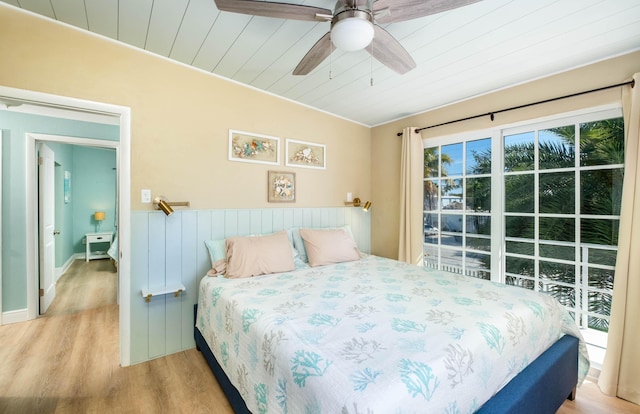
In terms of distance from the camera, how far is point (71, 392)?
1.83 meters

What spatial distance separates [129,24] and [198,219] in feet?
4.93

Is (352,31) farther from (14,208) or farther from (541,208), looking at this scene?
(14,208)

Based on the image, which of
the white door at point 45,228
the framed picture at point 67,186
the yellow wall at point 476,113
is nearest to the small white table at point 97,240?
the framed picture at point 67,186

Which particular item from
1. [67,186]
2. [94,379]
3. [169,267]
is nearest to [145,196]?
[169,267]

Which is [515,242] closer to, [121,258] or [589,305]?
[589,305]

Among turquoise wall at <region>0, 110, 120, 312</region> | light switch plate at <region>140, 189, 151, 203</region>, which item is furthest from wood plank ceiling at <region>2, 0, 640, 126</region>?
turquoise wall at <region>0, 110, 120, 312</region>

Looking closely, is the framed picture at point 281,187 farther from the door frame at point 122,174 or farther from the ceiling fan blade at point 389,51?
the ceiling fan blade at point 389,51

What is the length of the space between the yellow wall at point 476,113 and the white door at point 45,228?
4031 mm

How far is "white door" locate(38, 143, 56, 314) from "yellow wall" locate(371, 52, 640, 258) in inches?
159

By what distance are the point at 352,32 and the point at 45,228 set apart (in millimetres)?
4050

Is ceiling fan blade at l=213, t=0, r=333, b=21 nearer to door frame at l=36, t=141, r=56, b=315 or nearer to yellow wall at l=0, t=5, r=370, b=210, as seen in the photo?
yellow wall at l=0, t=5, r=370, b=210

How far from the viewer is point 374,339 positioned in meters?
1.21

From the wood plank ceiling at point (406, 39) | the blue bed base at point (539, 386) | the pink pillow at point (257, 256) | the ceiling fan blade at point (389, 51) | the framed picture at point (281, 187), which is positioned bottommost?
the blue bed base at point (539, 386)

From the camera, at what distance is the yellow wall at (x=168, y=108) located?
179 centimetres
